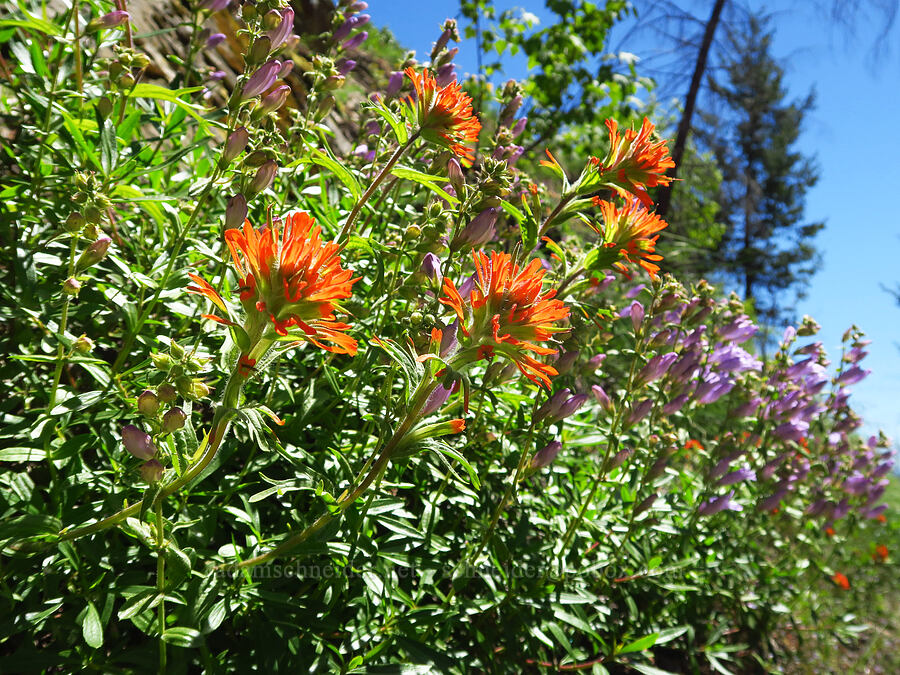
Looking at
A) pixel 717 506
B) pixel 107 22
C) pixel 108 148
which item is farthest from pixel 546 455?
pixel 107 22

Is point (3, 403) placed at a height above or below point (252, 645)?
above

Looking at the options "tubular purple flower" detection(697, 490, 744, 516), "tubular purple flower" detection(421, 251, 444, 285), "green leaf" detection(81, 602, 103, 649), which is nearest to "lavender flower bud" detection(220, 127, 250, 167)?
"tubular purple flower" detection(421, 251, 444, 285)

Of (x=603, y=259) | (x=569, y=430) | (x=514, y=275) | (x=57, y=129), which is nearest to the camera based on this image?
(x=514, y=275)

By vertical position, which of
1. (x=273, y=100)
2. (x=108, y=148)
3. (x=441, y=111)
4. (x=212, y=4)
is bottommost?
(x=108, y=148)

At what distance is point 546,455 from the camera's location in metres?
2.21

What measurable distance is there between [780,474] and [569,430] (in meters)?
1.90

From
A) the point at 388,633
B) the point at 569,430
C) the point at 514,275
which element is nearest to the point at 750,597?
the point at 569,430

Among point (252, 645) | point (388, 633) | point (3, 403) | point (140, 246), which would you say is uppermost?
point (140, 246)

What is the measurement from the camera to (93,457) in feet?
7.31

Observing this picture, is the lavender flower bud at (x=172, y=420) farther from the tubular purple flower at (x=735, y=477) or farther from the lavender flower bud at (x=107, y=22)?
the tubular purple flower at (x=735, y=477)

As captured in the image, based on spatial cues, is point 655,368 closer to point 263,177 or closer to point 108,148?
point 263,177

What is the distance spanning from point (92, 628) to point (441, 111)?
1.71 metres

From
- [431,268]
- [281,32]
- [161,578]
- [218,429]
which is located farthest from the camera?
[281,32]

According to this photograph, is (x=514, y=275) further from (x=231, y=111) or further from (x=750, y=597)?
(x=750, y=597)
